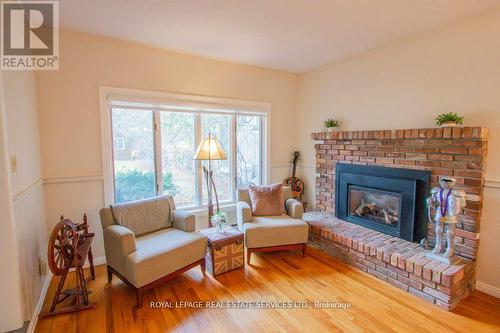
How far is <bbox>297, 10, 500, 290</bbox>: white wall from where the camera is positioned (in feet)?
7.57

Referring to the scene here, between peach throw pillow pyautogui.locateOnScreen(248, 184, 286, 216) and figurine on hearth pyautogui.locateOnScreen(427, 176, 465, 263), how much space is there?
1.61 metres

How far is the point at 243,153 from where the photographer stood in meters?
4.08

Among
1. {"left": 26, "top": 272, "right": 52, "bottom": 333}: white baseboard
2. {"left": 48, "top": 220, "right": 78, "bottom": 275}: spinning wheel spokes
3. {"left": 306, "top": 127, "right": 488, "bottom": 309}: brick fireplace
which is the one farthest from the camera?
{"left": 306, "top": 127, "right": 488, "bottom": 309}: brick fireplace

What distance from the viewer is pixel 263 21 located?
2.45m

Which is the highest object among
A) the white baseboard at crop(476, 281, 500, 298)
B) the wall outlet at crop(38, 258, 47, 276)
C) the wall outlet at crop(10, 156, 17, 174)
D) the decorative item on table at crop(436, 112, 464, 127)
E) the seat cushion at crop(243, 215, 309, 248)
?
the decorative item on table at crop(436, 112, 464, 127)

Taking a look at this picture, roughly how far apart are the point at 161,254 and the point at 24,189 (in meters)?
1.16

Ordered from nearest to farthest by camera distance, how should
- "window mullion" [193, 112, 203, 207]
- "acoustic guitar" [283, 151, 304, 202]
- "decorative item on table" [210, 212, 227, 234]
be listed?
"decorative item on table" [210, 212, 227, 234] → "window mullion" [193, 112, 203, 207] → "acoustic guitar" [283, 151, 304, 202]

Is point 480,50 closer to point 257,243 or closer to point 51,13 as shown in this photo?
point 257,243

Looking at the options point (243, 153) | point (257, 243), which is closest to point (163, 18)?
point (243, 153)

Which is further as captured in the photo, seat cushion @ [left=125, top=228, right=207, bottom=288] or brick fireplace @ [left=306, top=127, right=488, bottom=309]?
brick fireplace @ [left=306, top=127, right=488, bottom=309]

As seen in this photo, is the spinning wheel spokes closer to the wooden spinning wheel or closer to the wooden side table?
the wooden spinning wheel

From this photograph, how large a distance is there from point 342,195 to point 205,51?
263cm

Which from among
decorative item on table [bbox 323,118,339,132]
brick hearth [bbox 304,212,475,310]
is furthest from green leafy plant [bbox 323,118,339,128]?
brick hearth [bbox 304,212,475,310]

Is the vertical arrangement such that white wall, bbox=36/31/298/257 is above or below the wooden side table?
above
